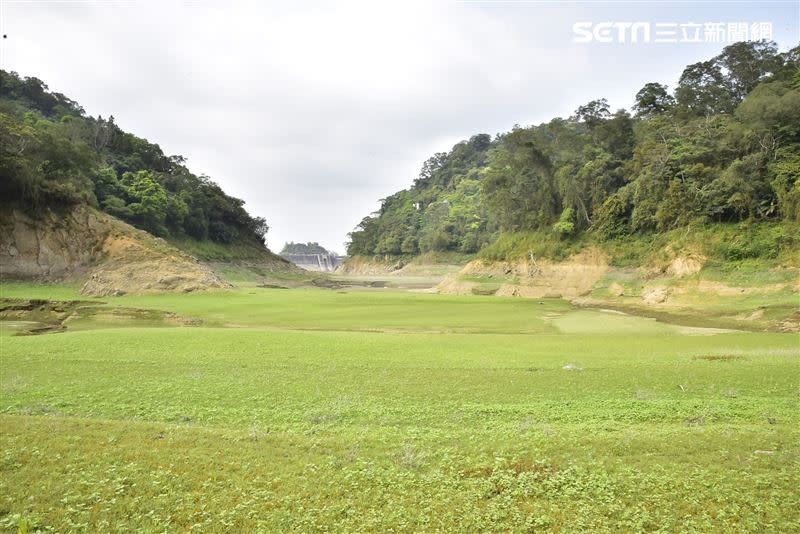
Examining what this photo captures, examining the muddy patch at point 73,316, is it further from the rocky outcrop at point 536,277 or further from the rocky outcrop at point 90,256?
the rocky outcrop at point 536,277

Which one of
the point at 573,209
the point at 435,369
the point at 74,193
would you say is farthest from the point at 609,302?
the point at 74,193

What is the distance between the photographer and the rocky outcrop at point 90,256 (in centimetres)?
3706

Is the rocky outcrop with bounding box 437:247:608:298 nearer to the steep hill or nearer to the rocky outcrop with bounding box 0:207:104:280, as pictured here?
the steep hill

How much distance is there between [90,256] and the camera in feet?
131

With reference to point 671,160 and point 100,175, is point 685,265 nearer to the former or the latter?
point 671,160

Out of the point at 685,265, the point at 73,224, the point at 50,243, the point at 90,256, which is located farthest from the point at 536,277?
the point at 50,243

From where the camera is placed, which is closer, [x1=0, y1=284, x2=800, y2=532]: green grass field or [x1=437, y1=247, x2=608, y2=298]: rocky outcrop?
[x1=0, y1=284, x2=800, y2=532]: green grass field

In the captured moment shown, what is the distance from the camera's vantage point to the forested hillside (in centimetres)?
3269

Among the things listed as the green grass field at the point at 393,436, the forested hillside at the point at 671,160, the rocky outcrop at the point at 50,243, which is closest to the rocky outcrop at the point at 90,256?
the rocky outcrop at the point at 50,243

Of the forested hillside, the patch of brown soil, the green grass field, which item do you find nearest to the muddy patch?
the green grass field

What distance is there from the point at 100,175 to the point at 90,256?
70.2 ft

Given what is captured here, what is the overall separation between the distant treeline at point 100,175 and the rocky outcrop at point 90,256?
202cm

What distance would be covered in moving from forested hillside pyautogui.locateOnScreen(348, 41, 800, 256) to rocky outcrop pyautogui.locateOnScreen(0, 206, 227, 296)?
37.1 m

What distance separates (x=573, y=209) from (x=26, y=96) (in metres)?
90.8
